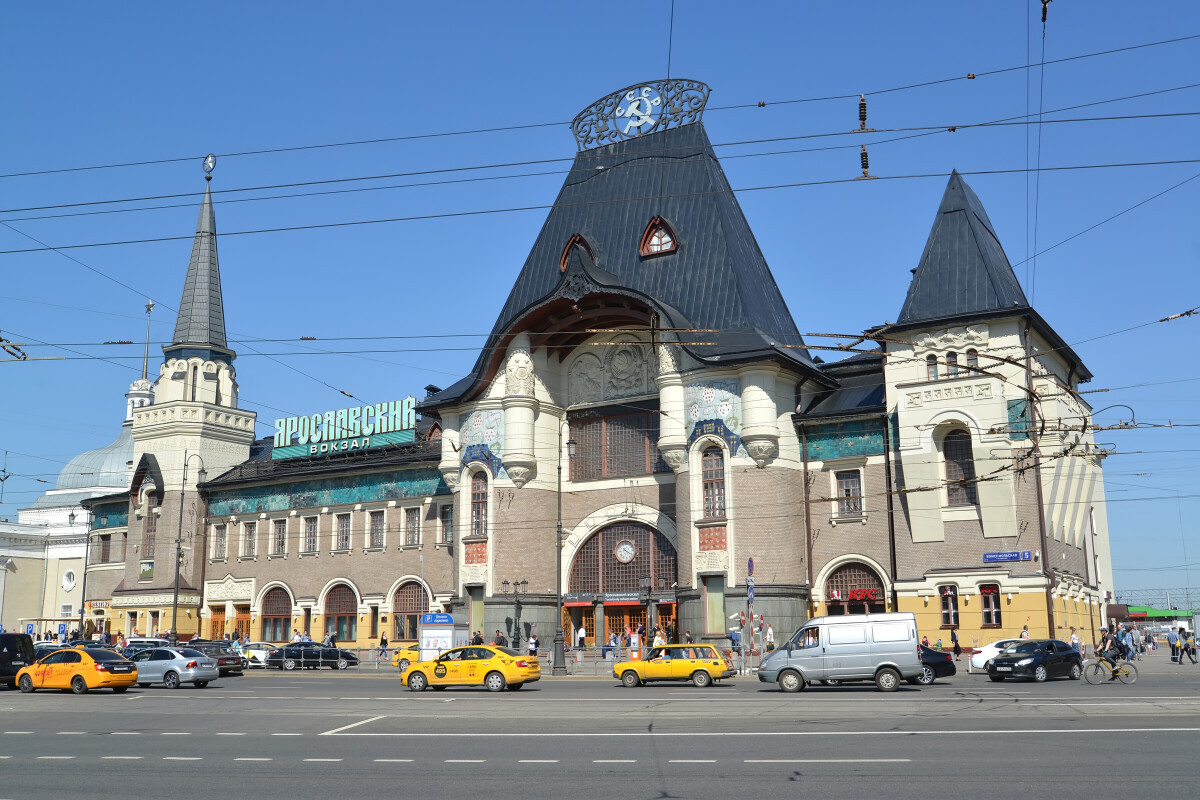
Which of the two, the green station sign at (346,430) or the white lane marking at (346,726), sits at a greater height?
the green station sign at (346,430)

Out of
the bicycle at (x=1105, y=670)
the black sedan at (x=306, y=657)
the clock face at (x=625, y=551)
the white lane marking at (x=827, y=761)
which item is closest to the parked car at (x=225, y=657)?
the black sedan at (x=306, y=657)

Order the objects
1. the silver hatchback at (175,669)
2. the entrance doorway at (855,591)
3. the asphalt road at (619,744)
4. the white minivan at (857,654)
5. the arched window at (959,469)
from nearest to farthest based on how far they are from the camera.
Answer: the asphalt road at (619,744) < the white minivan at (857,654) < the silver hatchback at (175,669) < the arched window at (959,469) < the entrance doorway at (855,591)

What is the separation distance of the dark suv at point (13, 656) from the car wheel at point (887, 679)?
24.2 metres

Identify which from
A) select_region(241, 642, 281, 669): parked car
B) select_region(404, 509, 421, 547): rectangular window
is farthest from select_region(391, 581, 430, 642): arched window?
select_region(241, 642, 281, 669): parked car

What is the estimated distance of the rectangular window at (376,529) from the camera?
54438 mm

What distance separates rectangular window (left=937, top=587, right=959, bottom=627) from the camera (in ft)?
126

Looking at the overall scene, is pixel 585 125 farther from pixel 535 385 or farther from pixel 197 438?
pixel 197 438

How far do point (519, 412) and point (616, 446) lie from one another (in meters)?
4.39

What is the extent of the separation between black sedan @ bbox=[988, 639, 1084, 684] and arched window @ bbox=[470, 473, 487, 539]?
899 inches

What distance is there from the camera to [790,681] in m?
26.7

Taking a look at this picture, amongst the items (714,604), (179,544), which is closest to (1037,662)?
(714,604)

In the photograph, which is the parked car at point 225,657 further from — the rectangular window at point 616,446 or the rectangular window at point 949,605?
the rectangular window at point 949,605

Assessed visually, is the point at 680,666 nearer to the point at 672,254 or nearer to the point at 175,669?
the point at 175,669

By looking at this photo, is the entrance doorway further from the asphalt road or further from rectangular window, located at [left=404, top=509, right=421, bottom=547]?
rectangular window, located at [left=404, top=509, right=421, bottom=547]
